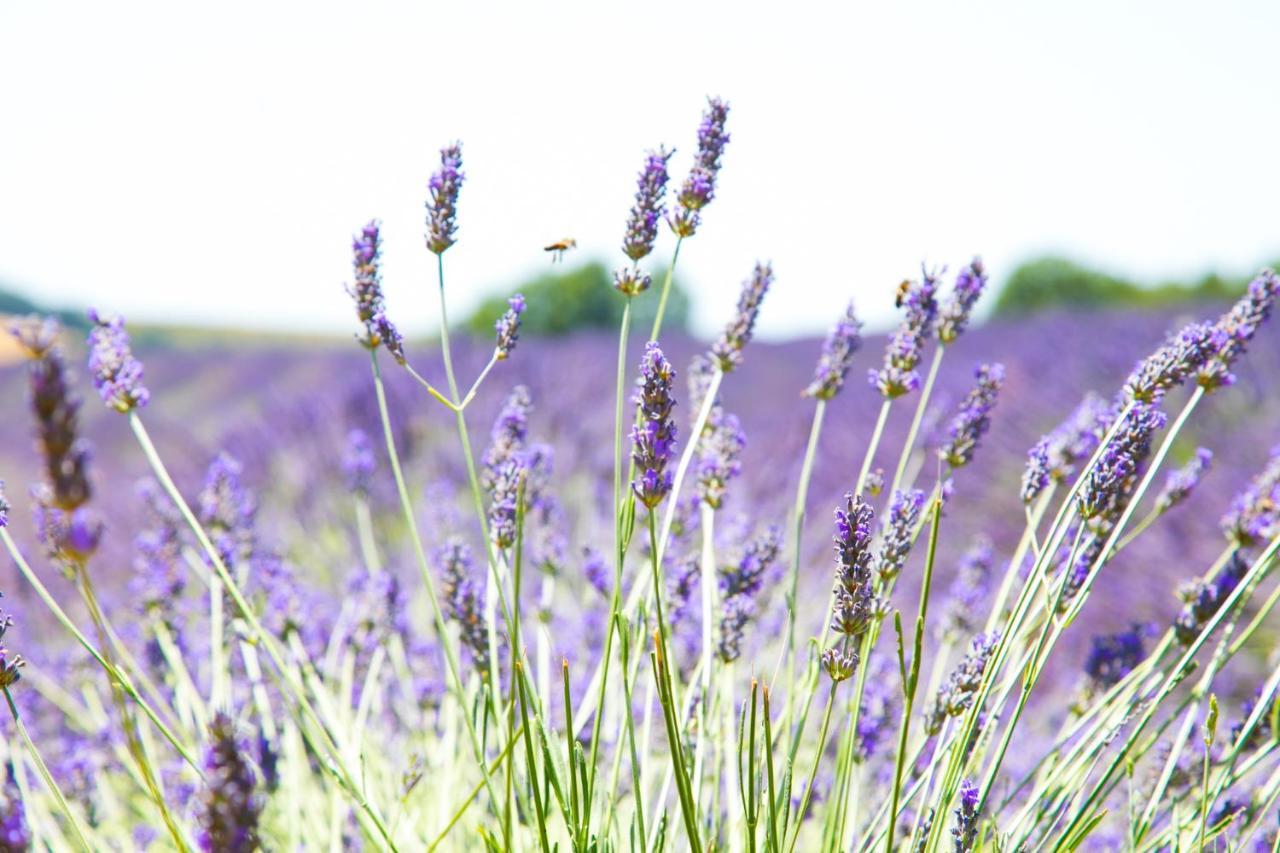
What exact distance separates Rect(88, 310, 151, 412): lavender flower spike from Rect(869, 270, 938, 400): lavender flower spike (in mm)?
878

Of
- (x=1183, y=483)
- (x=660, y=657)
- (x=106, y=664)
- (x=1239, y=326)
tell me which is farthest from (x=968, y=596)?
(x=106, y=664)

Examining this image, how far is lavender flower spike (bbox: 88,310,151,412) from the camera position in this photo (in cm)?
97

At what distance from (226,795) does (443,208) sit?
709 mm

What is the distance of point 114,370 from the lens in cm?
98

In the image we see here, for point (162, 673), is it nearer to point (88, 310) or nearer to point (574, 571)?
point (88, 310)

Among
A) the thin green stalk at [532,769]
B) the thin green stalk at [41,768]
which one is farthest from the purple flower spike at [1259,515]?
the thin green stalk at [41,768]

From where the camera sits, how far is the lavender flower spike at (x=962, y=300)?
4.14ft

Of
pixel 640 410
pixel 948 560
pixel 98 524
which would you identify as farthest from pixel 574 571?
pixel 98 524

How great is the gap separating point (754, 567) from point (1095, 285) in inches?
987

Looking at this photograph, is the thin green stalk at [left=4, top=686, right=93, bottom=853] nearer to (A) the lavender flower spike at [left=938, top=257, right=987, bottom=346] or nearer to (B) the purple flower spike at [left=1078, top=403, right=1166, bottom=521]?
(B) the purple flower spike at [left=1078, top=403, right=1166, bottom=521]

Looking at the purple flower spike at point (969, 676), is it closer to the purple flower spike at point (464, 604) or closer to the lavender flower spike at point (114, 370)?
the purple flower spike at point (464, 604)

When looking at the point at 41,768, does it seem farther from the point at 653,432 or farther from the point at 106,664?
the point at 653,432

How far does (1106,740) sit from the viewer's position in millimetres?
984

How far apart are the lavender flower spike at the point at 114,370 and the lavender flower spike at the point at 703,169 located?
617 mm
